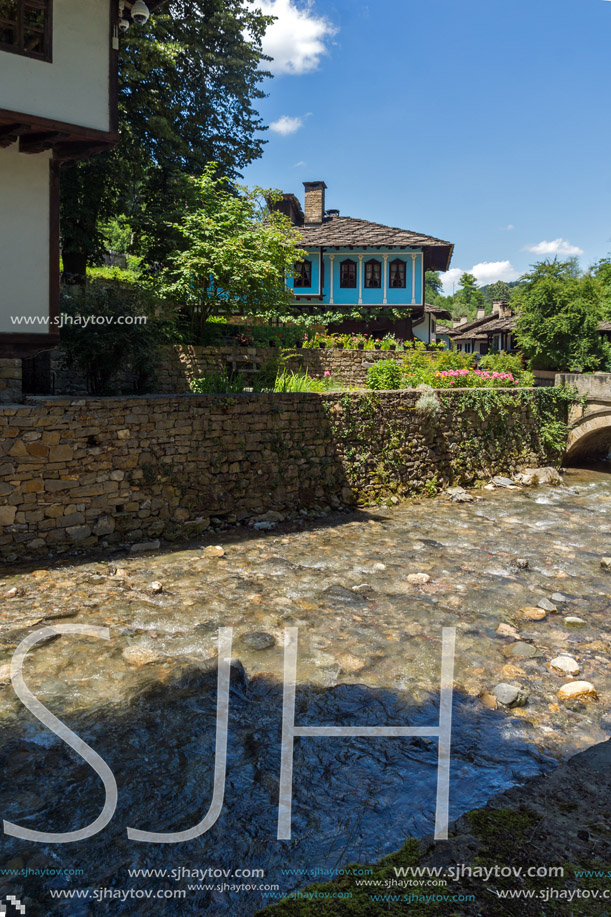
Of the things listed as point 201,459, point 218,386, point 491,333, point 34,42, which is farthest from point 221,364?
point 491,333

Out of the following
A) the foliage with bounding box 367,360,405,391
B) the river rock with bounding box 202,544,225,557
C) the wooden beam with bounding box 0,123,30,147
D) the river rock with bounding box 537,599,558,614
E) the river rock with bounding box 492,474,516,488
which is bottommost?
the river rock with bounding box 537,599,558,614

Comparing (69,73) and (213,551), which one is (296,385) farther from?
(69,73)

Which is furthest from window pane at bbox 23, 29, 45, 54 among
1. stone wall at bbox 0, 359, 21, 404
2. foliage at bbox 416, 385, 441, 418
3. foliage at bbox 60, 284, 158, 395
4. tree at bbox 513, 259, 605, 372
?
tree at bbox 513, 259, 605, 372

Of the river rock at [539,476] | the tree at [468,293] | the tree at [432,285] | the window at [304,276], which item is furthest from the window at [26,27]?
the tree at [468,293]

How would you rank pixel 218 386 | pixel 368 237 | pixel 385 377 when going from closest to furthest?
pixel 218 386 → pixel 385 377 → pixel 368 237

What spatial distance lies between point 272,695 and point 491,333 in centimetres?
3226

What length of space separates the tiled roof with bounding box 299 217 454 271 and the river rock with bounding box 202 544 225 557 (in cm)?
1863

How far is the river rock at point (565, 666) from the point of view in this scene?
5359mm

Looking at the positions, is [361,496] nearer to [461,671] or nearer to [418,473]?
[418,473]

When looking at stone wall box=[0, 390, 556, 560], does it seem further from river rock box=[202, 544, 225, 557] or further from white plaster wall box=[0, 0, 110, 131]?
white plaster wall box=[0, 0, 110, 131]

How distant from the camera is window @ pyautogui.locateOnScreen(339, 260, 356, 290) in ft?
84.5

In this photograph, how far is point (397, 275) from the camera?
2548 cm

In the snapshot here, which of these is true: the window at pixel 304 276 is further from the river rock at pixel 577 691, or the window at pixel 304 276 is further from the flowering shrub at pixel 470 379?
the river rock at pixel 577 691

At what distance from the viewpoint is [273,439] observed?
1030 cm
